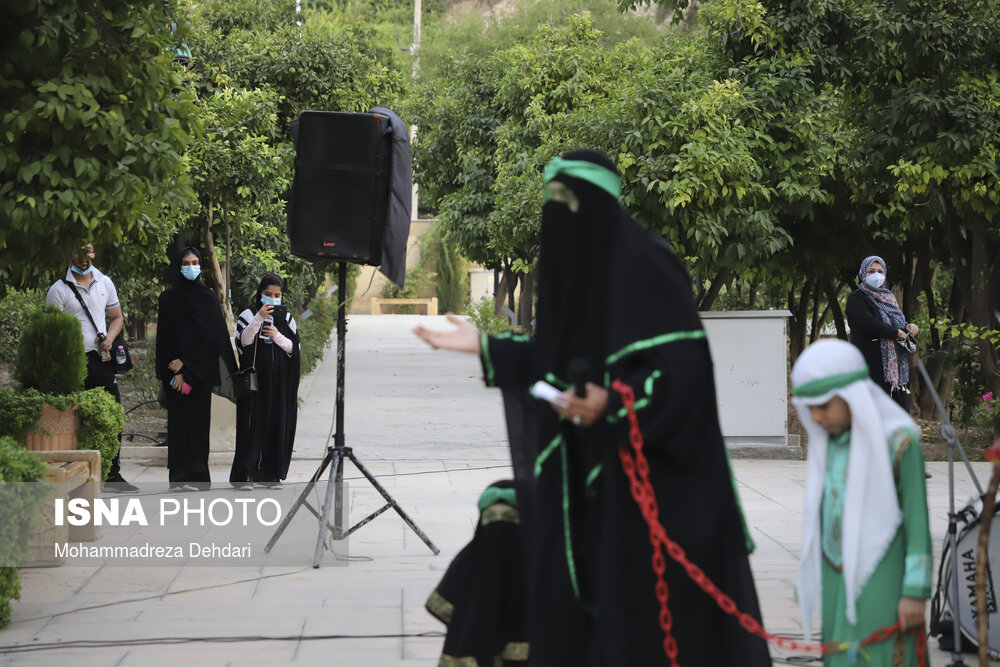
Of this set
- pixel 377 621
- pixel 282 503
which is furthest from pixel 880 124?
pixel 377 621

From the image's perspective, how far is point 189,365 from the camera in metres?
9.44

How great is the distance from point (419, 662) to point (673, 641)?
85.2 inches

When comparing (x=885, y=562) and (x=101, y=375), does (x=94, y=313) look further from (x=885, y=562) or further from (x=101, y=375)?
(x=885, y=562)

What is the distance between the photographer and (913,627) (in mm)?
3609

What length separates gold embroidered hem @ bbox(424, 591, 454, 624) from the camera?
13.3 feet

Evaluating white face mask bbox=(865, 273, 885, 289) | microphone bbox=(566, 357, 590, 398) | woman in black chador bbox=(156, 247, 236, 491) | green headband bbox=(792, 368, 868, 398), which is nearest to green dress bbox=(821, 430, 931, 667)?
green headband bbox=(792, 368, 868, 398)

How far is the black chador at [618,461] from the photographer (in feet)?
11.5

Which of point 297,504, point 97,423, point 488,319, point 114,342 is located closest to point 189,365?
point 114,342

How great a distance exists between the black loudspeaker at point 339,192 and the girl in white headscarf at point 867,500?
416 centimetres

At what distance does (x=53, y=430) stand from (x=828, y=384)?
6.22 metres

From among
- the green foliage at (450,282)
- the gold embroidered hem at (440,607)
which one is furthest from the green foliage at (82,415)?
the green foliage at (450,282)

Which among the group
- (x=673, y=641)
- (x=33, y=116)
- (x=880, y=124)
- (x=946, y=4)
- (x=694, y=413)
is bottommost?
(x=673, y=641)

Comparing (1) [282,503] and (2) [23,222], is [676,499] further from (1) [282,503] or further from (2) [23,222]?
(1) [282,503]

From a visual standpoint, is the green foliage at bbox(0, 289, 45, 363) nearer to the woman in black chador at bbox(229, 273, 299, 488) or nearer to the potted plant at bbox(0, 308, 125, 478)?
the woman in black chador at bbox(229, 273, 299, 488)
